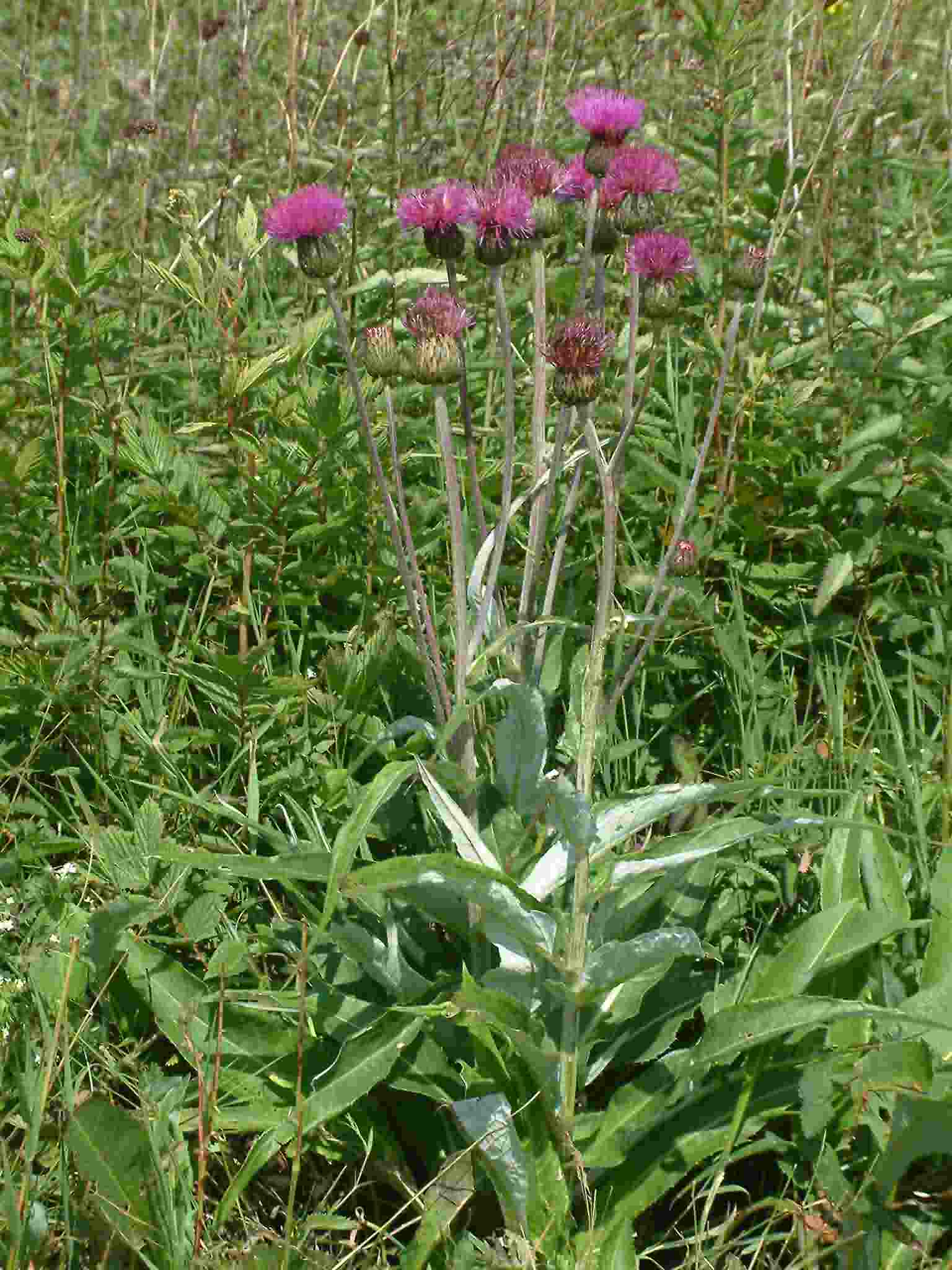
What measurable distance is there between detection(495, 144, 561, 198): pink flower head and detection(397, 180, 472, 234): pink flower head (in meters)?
0.08

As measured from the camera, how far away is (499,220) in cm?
167

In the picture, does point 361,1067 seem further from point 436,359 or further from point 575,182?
point 575,182

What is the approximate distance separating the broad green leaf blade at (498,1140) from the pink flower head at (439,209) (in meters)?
1.07

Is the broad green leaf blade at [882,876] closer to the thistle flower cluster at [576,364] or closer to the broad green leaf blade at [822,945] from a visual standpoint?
the broad green leaf blade at [822,945]

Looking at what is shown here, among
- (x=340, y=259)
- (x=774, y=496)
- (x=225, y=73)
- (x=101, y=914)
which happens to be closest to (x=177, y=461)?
(x=340, y=259)

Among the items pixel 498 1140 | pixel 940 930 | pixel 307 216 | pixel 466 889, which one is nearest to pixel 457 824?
pixel 466 889

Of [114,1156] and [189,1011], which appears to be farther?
[189,1011]

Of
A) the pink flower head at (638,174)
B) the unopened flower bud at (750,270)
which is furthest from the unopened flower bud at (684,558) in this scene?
the pink flower head at (638,174)

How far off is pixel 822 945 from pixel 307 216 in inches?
44.6

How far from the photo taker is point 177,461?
91.9 inches

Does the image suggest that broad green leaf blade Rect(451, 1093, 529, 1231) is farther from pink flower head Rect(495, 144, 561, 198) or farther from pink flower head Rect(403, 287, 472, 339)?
pink flower head Rect(495, 144, 561, 198)

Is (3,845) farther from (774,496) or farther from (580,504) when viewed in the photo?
(774,496)

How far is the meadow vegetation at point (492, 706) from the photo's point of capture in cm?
156

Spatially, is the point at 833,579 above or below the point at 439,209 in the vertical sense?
below
